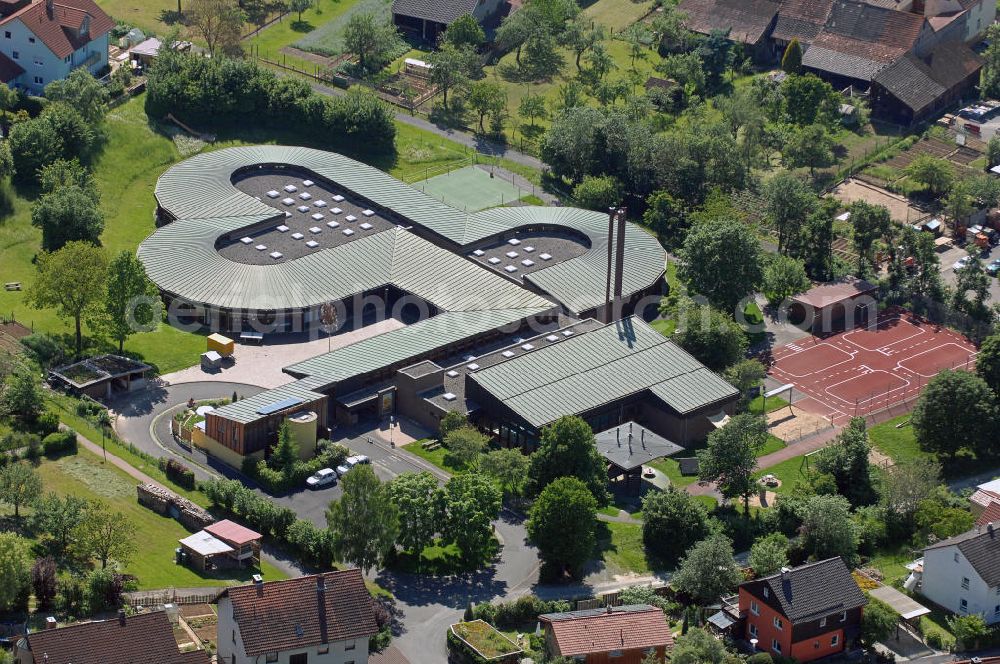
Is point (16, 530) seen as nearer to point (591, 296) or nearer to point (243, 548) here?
point (243, 548)

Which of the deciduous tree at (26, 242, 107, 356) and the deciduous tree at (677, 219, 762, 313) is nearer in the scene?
the deciduous tree at (26, 242, 107, 356)

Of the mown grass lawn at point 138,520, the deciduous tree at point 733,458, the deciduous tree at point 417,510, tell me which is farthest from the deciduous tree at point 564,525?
the mown grass lawn at point 138,520

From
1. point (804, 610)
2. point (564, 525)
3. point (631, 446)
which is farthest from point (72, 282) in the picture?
point (804, 610)

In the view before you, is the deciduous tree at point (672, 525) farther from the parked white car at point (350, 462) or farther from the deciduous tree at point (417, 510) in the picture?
the parked white car at point (350, 462)

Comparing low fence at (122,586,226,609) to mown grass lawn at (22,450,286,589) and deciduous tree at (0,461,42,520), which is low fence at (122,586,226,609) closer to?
mown grass lawn at (22,450,286,589)

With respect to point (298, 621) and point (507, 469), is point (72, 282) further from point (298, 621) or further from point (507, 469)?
point (298, 621)

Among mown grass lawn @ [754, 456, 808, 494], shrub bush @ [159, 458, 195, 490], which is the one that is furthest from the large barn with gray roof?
mown grass lawn @ [754, 456, 808, 494]
